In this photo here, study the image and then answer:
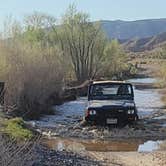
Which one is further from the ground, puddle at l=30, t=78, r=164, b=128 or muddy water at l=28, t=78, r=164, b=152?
muddy water at l=28, t=78, r=164, b=152

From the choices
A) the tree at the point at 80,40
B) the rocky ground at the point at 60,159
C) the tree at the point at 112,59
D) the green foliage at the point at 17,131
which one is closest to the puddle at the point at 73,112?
the green foliage at the point at 17,131

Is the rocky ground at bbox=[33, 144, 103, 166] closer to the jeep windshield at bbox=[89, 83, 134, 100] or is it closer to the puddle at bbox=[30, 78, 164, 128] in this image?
the jeep windshield at bbox=[89, 83, 134, 100]

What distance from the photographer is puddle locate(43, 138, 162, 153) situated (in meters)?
17.6

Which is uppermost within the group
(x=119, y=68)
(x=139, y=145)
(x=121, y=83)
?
(x=121, y=83)

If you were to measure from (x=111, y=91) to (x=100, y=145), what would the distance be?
4080 mm

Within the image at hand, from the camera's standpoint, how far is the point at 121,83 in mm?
22141

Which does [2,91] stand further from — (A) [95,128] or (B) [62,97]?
(B) [62,97]

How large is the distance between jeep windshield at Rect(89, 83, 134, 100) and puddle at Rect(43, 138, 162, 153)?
2999 mm

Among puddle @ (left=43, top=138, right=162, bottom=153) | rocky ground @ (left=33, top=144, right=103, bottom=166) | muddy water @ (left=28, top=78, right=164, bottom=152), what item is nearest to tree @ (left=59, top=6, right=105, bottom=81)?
muddy water @ (left=28, top=78, right=164, bottom=152)

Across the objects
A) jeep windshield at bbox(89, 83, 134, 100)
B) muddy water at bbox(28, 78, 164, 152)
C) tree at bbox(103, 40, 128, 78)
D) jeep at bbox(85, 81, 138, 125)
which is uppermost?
jeep windshield at bbox(89, 83, 134, 100)

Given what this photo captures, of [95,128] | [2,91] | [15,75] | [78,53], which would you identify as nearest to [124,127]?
[95,128]

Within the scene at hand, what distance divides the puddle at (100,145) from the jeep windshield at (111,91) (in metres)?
3.00

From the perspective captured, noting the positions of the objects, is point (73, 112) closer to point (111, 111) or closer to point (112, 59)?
point (111, 111)

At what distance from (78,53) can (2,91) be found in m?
32.9
